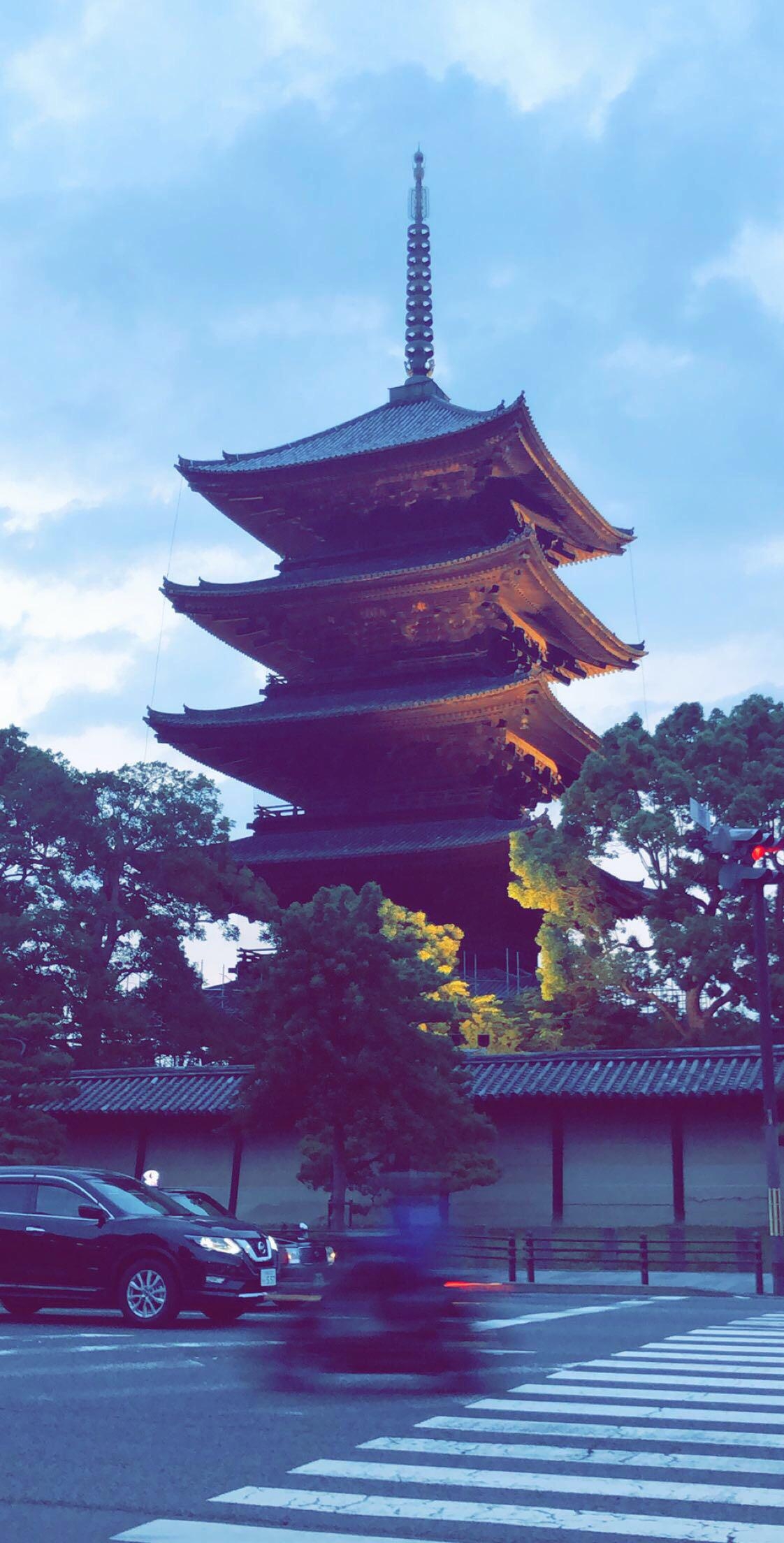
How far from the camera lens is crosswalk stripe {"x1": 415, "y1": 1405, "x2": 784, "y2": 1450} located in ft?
23.3

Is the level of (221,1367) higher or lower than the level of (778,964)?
lower

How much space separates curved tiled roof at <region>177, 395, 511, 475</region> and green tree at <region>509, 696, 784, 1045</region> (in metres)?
12.5

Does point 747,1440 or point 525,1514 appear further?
point 747,1440

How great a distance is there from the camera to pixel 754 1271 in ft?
75.5

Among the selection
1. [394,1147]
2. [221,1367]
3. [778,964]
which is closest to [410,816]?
[778,964]

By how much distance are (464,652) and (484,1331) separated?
29.3 meters

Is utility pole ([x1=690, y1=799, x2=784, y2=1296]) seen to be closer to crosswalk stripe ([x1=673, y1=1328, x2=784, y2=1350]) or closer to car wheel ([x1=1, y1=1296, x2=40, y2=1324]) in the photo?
crosswalk stripe ([x1=673, y1=1328, x2=784, y2=1350])

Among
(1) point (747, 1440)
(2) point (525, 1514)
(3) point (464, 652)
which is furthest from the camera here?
(3) point (464, 652)

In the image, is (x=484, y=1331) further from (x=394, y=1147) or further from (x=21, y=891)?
(x=21, y=891)

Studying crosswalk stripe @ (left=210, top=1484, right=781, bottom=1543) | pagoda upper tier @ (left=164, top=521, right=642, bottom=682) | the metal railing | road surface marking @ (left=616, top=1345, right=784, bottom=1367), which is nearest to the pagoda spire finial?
pagoda upper tier @ (left=164, top=521, right=642, bottom=682)

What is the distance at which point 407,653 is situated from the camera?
137 feet

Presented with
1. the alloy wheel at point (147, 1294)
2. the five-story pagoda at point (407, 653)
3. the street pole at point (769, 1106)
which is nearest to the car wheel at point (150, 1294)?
the alloy wheel at point (147, 1294)

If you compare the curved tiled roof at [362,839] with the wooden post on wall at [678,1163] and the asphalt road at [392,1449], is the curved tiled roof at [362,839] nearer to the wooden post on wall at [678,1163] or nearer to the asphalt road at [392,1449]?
the wooden post on wall at [678,1163]

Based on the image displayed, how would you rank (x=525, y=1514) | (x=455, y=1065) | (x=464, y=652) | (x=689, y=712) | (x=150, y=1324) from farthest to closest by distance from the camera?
(x=464, y=652), (x=689, y=712), (x=455, y=1065), (x=150, y=1324), (x=525, y=1514)
